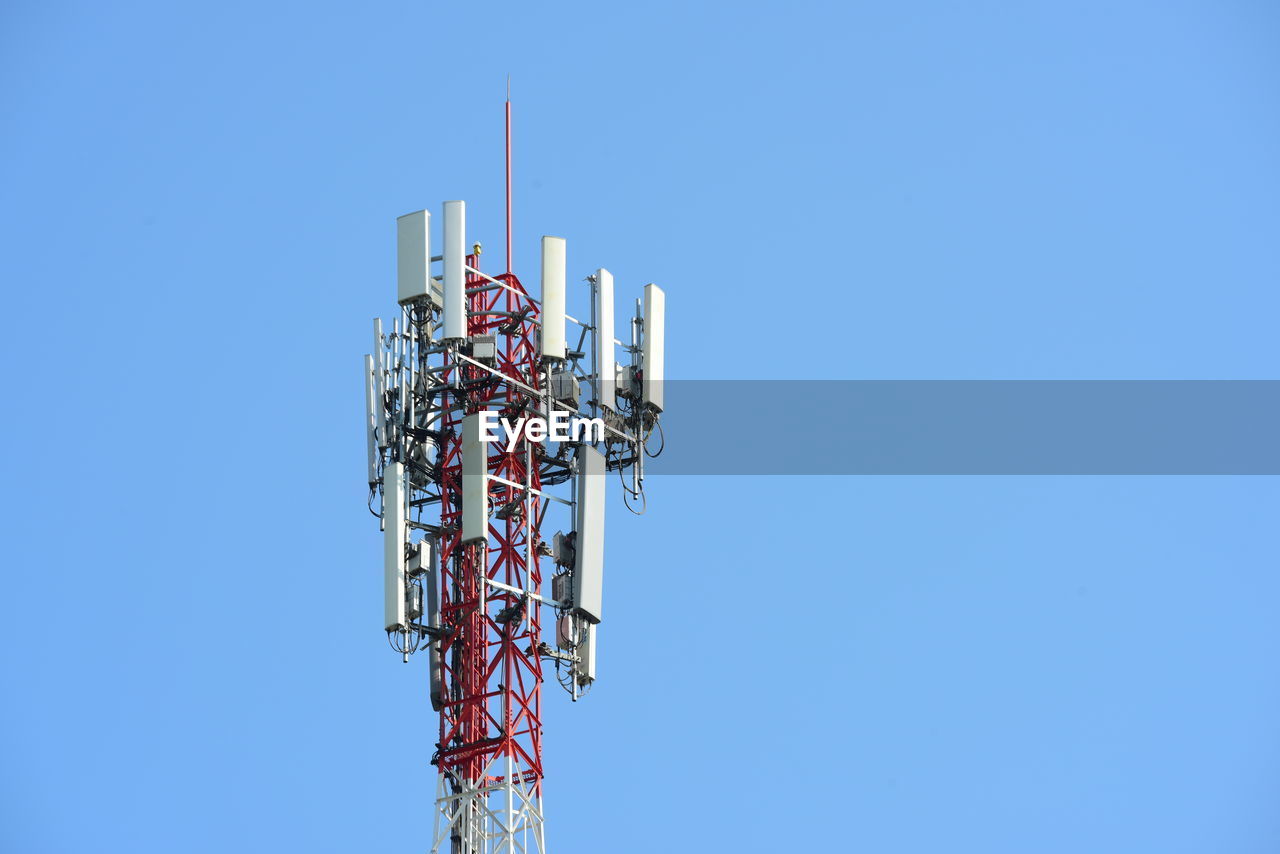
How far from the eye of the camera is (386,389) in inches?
5837

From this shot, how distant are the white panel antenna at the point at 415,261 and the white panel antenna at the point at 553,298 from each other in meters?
3.44

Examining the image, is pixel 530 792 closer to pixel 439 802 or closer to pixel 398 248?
pixel 439 802

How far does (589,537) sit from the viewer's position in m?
148

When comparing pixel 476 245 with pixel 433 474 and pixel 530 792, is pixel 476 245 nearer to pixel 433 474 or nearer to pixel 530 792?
pixel 433 474

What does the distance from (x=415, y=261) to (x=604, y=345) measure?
6.38 m

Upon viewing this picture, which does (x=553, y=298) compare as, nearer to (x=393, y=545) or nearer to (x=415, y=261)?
(x=415, y=261)

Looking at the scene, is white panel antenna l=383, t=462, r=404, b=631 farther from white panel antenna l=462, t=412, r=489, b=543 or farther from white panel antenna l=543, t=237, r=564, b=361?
white panel antenna l=543, t=237, r=564, b=361

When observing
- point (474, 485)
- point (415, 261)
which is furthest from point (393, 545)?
point (415, 261)

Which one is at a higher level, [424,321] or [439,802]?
[424,321]

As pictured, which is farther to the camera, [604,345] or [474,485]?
[604,345]

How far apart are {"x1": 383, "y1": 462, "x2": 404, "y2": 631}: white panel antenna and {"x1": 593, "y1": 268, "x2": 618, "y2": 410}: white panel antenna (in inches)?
260

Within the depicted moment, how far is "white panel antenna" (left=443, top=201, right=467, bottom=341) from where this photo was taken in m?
146

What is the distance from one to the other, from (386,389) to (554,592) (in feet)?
25.4

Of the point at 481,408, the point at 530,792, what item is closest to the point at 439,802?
the point at 530,792
